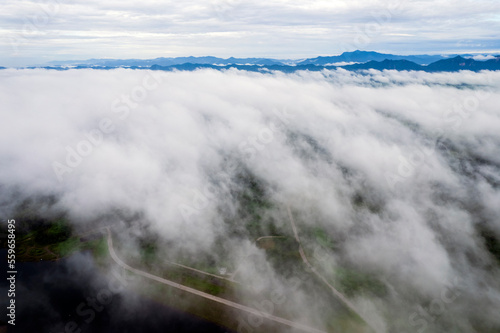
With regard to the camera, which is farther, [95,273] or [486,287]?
[95,273]

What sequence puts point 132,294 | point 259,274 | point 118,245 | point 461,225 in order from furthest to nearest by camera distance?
point 461,225
point 118,245
point 259,274
point 132,294

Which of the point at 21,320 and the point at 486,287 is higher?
the point at 21,320

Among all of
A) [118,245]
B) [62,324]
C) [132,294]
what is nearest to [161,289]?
[132,294]

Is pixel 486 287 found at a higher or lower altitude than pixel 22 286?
lower

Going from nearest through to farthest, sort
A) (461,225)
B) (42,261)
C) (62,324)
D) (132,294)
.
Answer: (62,324)
(132,294)
(42,261)
(461,225)

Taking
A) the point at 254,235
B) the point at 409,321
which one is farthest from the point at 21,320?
the point at 409,321

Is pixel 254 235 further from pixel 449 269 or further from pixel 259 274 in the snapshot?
pixel 449 269

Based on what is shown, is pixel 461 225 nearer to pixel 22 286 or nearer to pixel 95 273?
pixel 95 273

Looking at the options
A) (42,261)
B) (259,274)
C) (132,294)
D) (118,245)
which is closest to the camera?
(132,294)

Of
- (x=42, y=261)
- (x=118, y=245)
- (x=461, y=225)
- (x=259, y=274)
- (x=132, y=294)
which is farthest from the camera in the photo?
(x=461, y=225)
